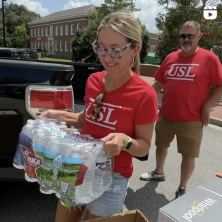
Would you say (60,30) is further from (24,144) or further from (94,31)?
(24,144)

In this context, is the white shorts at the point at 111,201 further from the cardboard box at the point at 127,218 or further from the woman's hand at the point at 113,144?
the woman's hand at the point at 113,144

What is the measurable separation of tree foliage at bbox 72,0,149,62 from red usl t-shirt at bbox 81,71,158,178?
10.1 metres

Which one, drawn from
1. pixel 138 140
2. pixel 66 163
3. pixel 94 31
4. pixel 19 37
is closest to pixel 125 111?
pixel 138 140

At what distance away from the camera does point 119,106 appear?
4.79ft

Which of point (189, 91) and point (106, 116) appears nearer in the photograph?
point (106, 116)

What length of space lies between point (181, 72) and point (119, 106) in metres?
1.62

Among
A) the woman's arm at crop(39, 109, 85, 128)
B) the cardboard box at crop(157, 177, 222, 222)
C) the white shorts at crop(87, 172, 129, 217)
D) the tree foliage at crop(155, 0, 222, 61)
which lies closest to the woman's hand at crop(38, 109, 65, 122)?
the woman's arm at crop(39, 109, 85, 128)

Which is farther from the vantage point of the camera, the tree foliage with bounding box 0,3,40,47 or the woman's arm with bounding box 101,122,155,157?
the tree foliage with bounding box 0,3,40,47

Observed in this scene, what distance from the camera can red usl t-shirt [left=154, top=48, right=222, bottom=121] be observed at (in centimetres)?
275

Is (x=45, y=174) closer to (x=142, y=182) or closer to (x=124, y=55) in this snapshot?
(x=124, y=55)

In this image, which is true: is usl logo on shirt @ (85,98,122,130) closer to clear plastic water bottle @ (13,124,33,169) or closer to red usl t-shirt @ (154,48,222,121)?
clear plastic water bottle @ (13,124,33,169)

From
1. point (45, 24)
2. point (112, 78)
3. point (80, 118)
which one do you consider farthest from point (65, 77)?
point (45, 24)

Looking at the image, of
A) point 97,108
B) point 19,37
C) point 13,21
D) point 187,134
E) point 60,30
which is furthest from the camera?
point 13,21

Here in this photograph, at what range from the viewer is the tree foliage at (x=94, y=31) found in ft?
60.7
